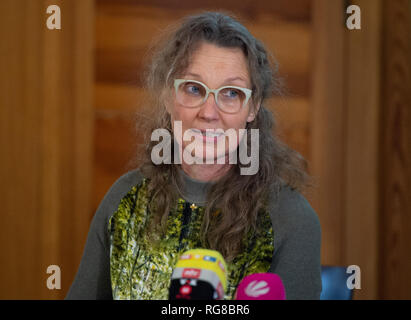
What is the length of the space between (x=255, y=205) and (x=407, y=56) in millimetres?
1273

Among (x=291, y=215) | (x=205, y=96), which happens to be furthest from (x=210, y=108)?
(x=291, y=215)

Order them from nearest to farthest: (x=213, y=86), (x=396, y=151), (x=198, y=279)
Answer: (x=198, y=279)
(x=213, y=86)
(x=396, y=151)

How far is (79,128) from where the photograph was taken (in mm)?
1863

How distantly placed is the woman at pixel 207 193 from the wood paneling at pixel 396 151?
1038 mm

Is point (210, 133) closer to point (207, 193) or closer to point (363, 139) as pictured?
point (207, 193)

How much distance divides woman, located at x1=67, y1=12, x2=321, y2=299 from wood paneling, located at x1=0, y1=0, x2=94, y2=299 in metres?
0.96

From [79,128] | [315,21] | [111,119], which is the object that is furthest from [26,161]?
[315,21]

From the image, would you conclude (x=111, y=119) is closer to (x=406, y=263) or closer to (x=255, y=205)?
(x=255, y=205)

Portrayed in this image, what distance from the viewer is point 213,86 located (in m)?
0.77

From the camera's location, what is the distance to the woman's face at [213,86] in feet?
2.56

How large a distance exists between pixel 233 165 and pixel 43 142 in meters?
1.17

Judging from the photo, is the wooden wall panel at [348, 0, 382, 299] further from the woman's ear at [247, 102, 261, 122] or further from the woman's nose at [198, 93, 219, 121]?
the woman's nose at [198, 93, 219, 121]

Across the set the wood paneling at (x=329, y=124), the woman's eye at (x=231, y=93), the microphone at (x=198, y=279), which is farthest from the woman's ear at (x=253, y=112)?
the wood paneling at (x=329, y=124)

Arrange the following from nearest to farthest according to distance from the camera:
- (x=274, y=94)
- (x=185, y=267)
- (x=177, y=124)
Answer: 1. (x=185, y=267)
2. (x=177, y=124)
3. (x=274, y=94)
